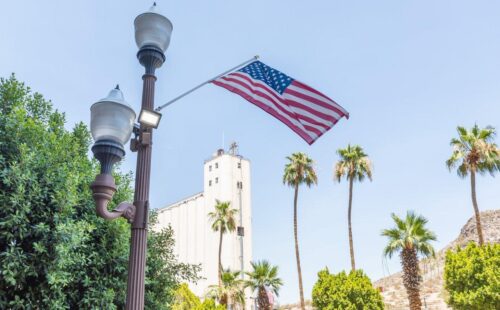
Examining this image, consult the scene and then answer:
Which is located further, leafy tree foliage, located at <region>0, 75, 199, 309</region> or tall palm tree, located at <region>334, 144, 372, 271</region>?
tall palm tree, located at <region>334, 144, 372, 271</region>

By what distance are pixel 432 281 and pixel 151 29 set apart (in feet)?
223

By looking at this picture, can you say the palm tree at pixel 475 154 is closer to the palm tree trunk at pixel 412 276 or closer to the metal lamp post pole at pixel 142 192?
the palm tree trunk at pixel 412 276

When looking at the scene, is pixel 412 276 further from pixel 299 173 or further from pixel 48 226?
pixel 48 226

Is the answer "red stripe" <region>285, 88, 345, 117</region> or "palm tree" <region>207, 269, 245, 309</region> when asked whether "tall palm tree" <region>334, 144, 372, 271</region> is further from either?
"red stripe" <region>285, 88, 345, 117</region>

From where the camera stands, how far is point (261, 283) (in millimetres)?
42406

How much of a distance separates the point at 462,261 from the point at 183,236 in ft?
198

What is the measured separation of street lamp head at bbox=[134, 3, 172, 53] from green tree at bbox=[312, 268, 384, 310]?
2842cm

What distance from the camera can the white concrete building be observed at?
71188 millimetres

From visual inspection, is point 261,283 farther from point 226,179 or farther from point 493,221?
point 493,221

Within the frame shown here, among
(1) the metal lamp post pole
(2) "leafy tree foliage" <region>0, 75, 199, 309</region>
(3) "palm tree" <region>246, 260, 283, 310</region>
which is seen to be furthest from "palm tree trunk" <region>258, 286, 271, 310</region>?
(1) the metal lamp post pole

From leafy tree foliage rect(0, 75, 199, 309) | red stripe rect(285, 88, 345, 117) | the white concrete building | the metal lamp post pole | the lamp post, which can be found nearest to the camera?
the metal lamp post pole

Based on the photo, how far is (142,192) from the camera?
5371 mm

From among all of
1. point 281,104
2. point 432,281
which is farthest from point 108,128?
point 432,281

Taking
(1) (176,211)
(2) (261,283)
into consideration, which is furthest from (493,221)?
(2) (261,283)
